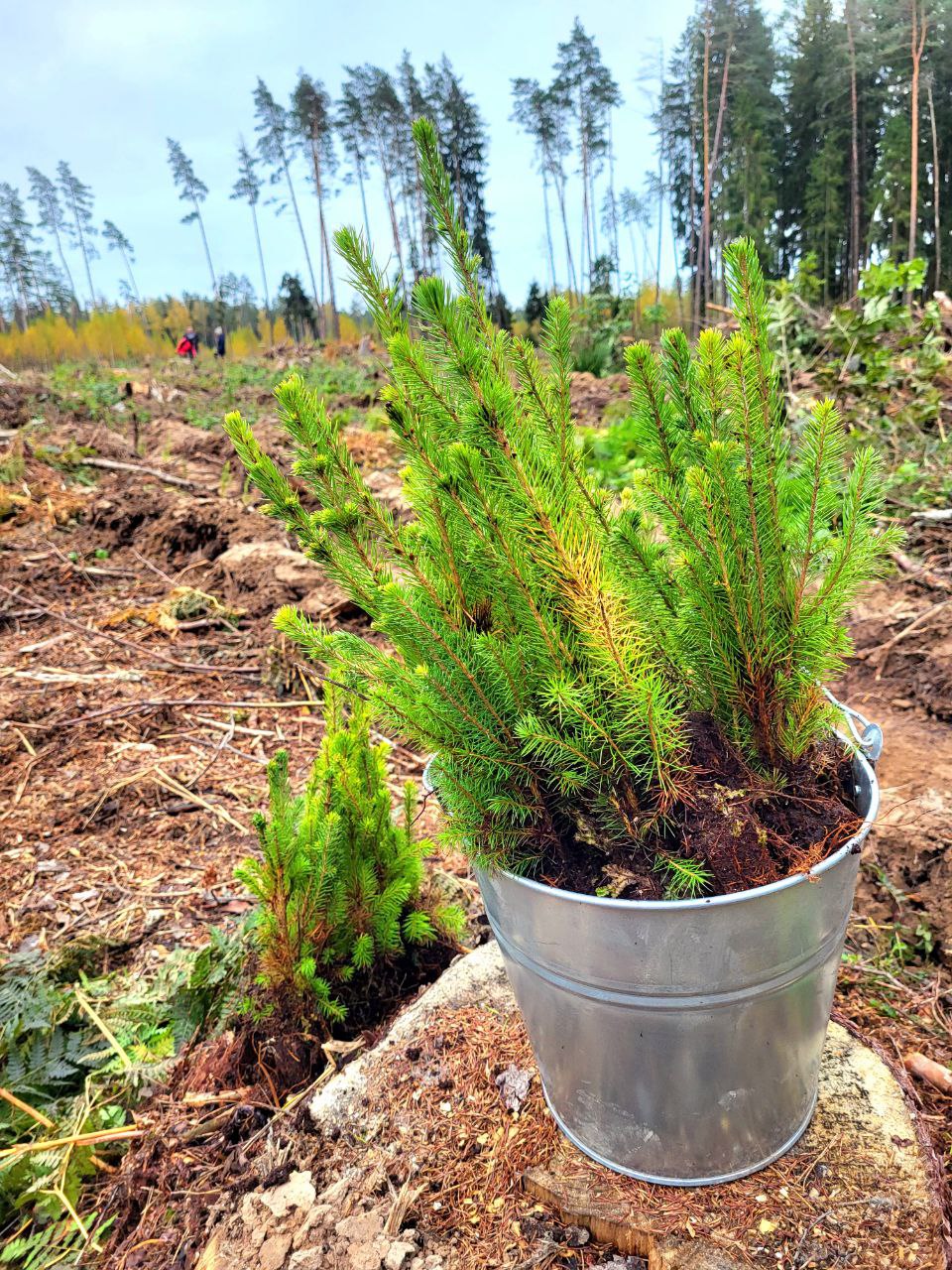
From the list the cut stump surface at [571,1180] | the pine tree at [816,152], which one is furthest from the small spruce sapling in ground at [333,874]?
the pine tree at [816,152]

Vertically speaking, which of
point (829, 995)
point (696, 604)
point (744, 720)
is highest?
point (696, 604)

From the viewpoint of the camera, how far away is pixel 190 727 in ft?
10.6

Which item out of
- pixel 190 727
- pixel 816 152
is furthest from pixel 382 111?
pixel 190 727

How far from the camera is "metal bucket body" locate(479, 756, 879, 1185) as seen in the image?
96 centimetres

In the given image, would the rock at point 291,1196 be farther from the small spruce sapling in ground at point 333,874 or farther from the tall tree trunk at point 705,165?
the tall tree trunk at point 705,165

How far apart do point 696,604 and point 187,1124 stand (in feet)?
4.59

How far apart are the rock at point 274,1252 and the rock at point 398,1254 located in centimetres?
16

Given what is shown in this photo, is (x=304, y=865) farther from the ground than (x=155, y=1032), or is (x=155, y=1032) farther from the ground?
(x=304, y=865)

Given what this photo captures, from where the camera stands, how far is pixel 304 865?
1.49 m

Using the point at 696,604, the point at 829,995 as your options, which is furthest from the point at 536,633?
the point at 829,995

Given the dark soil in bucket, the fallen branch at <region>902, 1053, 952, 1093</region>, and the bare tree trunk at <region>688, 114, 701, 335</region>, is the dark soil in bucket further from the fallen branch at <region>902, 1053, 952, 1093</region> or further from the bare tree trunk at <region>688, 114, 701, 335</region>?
the bare tree trunk at <region>688, 114, 701, 335</region>

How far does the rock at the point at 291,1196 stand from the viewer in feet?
4.03

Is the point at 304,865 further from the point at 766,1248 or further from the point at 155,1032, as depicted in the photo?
the point at 766,1248

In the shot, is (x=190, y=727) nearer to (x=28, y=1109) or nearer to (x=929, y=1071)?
(x=28, y=1109)
